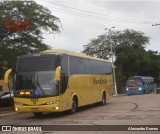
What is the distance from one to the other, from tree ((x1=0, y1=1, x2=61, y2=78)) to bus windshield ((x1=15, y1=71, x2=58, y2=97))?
69.1ft

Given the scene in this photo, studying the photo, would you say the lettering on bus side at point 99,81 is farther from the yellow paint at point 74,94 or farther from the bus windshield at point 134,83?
the bus windshield at point 134,83

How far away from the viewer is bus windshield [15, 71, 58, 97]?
2009 centimetres

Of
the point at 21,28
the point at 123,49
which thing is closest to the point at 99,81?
the point at 21,28

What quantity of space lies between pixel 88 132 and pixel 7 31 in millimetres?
29196

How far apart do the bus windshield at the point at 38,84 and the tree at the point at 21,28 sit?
69.1 ft

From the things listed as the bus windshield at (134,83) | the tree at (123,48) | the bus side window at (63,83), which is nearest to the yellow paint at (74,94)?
the bus side window at (63,83)

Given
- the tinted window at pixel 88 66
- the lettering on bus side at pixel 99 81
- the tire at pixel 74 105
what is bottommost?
the tire at pixel 74 105

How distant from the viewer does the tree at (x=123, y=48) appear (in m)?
73.8

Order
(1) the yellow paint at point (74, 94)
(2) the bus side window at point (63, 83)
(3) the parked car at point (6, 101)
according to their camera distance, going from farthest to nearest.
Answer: (3) the parked car at point (6, 101) → (2) the bus side window at point (63, 83) → (1) the yellow paint at point (74, 94)

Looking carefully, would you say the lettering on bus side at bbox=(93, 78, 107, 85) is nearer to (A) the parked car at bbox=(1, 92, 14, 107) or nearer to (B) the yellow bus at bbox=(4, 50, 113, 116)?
(B) the yellow bus at bbox=(4, 50, 113, 116)

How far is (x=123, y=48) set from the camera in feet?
244

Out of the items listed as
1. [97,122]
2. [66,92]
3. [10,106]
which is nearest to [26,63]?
[66,92]

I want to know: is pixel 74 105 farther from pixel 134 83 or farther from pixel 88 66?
pixel 134 83

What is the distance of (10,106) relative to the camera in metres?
30.5
